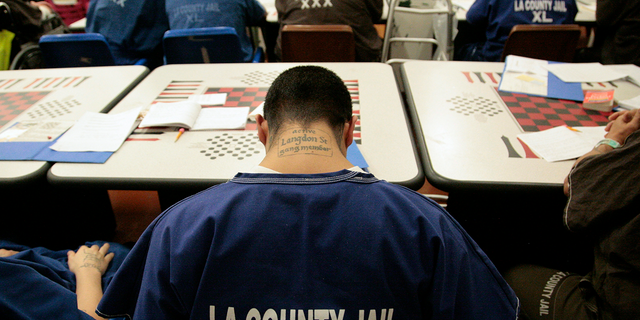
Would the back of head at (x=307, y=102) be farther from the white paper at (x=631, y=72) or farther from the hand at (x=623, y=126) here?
the white paper at (x=631, y=72)

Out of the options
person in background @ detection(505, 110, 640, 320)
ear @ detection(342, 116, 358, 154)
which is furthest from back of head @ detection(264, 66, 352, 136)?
person in background @ detection(505, 110, 640, 320)

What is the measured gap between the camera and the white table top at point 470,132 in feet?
3.45

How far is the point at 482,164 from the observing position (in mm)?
1102

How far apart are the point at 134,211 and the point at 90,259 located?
105 cm

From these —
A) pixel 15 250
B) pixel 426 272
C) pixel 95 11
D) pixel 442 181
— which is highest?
pixel 95 11

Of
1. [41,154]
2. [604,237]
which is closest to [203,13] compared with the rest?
[41,154]

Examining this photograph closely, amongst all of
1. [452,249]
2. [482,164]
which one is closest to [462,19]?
[482,164]

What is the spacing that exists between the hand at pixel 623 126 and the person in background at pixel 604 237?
0.25 meters

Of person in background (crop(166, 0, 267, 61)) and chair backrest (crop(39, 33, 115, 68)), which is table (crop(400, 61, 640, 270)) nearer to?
person in background (crop(166, 0, 267, 61))

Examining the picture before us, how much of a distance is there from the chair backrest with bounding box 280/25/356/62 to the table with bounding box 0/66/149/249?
0.79 meters

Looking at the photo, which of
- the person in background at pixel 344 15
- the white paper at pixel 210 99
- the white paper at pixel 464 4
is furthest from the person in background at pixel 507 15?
the white paper at pixel 210 99

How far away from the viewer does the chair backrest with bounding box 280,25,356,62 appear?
206cm

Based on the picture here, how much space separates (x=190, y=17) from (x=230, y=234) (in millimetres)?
2164

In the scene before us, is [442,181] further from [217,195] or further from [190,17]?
[190,17]
